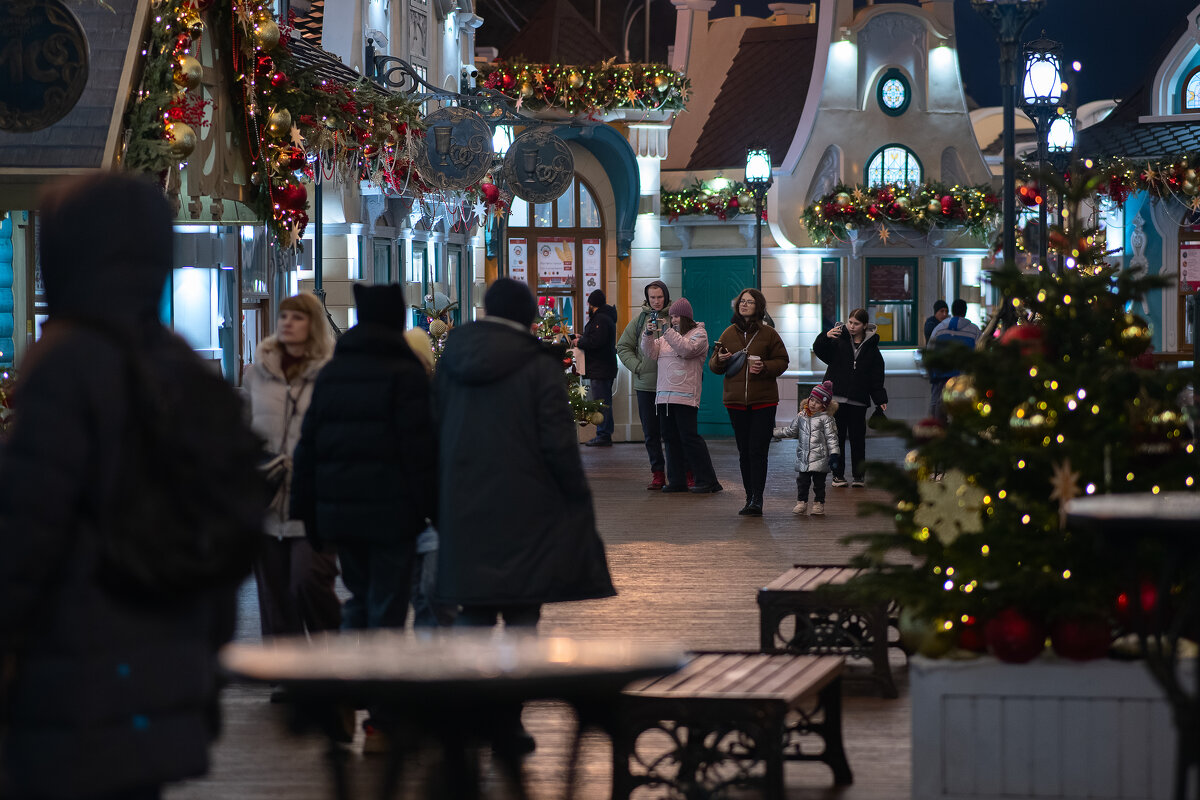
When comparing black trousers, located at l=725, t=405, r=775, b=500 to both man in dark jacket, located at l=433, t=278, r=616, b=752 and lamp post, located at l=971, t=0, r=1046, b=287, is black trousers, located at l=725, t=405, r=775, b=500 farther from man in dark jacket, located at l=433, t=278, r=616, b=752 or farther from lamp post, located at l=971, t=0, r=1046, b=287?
man in dark jacket, located at l=433, t=278, r=616, b=752

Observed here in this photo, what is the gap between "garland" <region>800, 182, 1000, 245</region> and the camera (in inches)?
973

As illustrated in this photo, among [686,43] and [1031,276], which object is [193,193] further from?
[686,43]

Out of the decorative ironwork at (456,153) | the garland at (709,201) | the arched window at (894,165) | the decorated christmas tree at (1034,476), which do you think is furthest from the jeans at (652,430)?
the decorated christmas tree at (1034,476)

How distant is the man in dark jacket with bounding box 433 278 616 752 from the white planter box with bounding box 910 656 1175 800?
1.35 metres

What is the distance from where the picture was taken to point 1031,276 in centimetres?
585

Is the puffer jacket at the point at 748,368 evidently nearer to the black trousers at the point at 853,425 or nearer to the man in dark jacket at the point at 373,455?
the black trousers at the point at 853,425

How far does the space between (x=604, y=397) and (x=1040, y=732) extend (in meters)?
16.7

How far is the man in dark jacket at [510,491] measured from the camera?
618 centimetres

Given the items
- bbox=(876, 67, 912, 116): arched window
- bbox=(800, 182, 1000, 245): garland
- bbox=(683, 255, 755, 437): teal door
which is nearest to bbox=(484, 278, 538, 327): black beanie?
bbox=(683, 255, 755, 437): teal door

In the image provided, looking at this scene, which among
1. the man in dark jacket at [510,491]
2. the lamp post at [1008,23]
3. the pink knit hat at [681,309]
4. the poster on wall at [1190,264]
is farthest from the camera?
the poster on wall at [1190,264]

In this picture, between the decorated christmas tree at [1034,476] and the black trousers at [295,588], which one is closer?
the decorated christmas tree at [1034,476]

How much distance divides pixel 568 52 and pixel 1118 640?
2315 cm

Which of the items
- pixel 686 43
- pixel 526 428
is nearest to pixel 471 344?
pixel 526 428

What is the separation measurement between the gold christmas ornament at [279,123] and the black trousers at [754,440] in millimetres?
4717
